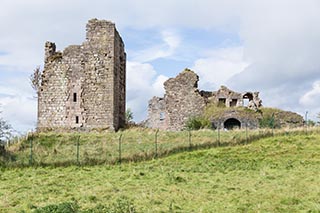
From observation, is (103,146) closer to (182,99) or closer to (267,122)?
(267,122)

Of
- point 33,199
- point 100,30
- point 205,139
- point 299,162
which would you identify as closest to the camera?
point 33,199

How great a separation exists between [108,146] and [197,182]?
12.6 metres

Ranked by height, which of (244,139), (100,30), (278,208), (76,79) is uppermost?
(100,30)

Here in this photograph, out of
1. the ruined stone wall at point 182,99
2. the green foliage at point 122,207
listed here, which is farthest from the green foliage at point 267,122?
the green foliage at point 122,207

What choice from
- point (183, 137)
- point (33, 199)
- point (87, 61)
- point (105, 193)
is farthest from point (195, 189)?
point (87, 61)

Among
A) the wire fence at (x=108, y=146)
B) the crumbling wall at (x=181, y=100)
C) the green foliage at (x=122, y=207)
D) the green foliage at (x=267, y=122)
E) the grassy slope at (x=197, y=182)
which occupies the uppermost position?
the crumbling wall at (x=181, y=100)

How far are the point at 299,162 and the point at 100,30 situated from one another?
21380 millimetres

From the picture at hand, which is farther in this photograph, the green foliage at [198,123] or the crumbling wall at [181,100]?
the crumbling wall at [181,100]

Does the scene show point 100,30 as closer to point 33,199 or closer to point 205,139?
point 205,139

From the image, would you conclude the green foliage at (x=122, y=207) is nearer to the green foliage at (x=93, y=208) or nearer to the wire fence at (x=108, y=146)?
the green foliage at (x=93, y=208)

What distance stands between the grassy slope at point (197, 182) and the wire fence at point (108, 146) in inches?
44.1

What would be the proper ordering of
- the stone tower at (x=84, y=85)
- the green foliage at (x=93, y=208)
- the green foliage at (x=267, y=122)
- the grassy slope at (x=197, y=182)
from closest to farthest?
1. the green foliage at (x=93, y=208)
2. the grassy slope at (x=197, y=182)
3. the stone tower at (x=84, y=85)
4. the green foliage at (x=267, y=122)

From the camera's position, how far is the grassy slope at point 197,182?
15.3 metres

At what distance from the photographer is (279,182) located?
62.8 ft
